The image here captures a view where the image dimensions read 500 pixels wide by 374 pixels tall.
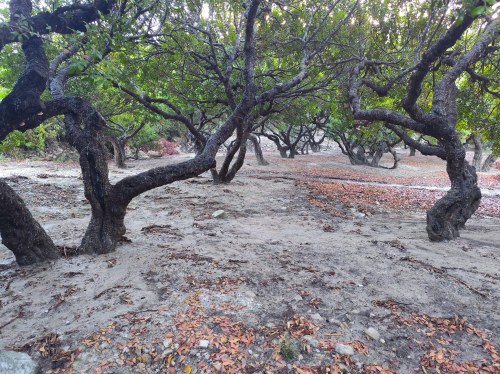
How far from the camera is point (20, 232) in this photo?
4.28 metres

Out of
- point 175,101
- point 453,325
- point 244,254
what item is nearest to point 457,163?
point 453,325

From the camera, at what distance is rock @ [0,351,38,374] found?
251 centimetres

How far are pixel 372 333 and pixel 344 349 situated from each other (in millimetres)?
435

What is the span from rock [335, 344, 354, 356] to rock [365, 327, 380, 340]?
0.33 metres

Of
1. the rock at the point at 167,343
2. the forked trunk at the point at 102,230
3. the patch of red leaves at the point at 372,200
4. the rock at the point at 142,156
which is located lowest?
the rock at the point at 167,343

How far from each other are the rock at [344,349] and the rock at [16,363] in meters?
2.69

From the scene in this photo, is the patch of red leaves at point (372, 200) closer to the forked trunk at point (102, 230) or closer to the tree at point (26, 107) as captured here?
the forked trunk at point (102, 230)

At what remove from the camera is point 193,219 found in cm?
743

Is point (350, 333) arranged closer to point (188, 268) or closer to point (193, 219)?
point (188, 268)

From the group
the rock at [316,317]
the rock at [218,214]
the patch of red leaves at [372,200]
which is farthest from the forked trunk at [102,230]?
the patch of red leaves at [372,200]

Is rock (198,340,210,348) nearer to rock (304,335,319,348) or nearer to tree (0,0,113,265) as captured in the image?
rock (304,335,319,348)

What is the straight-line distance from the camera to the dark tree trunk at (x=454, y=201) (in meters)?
5.86

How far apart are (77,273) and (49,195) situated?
6291mm

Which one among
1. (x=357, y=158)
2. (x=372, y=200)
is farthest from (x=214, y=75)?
(x=357, y=158)
